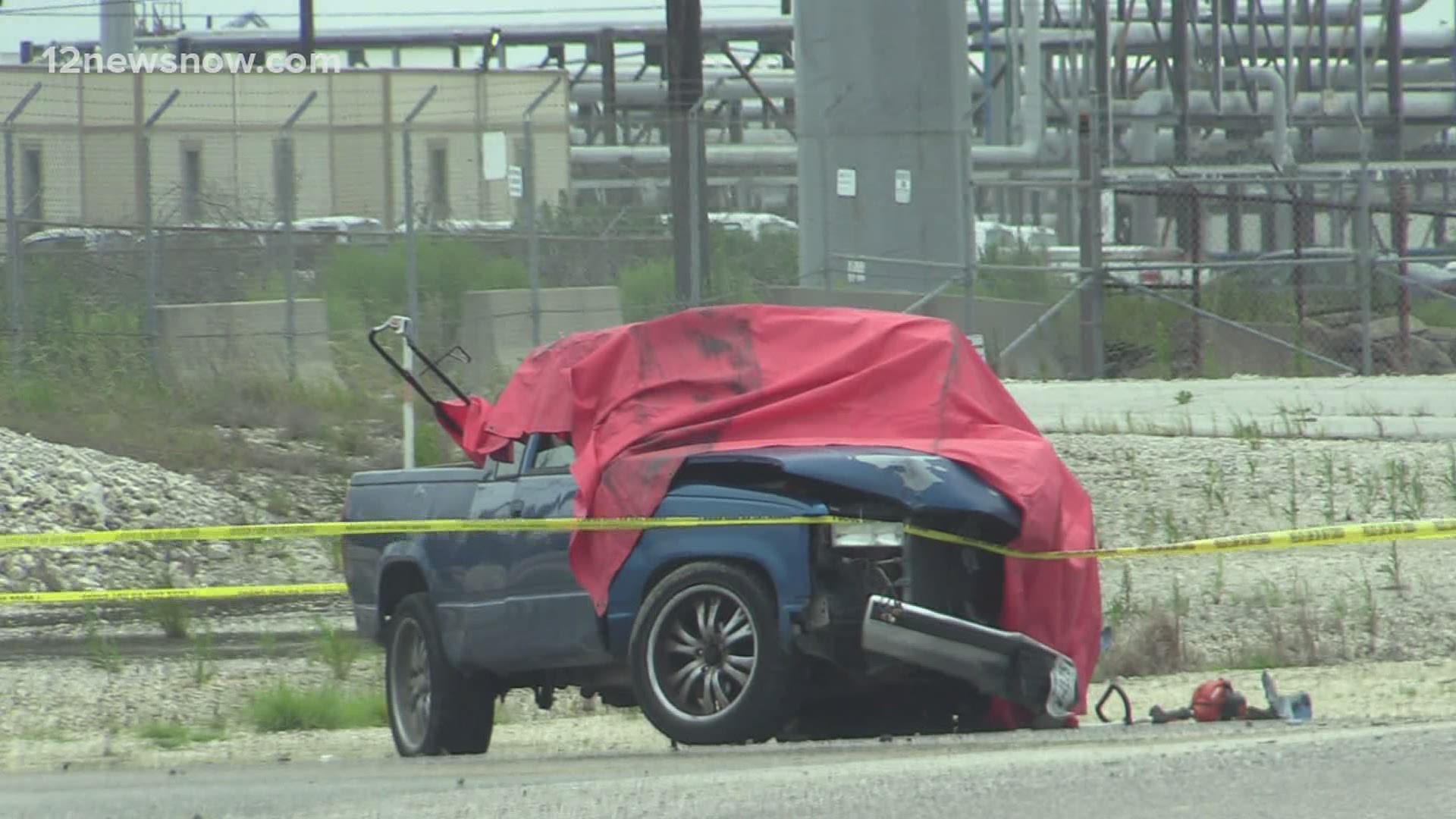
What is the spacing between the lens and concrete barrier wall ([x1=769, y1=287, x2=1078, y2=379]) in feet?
78.5

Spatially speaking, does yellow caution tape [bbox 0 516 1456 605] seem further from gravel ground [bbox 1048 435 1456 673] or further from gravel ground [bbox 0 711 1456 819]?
gravel ground [bbox 1048 435 1456 673]

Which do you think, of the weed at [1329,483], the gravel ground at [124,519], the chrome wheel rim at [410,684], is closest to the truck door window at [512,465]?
the chrome wheel rim at [410,684]

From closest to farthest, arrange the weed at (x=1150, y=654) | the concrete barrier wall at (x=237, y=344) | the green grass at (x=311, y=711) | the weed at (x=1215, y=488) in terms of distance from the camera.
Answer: the green grass at (x=311, y=711) < the weed at (x=1150, y=654) < the weed at (x=1215, y=488) < the concrete barrier wall at (x=237, y=344)

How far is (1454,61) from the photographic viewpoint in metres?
50.5

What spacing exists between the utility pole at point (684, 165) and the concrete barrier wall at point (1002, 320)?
42.8 inches

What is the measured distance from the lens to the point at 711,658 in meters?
8.03

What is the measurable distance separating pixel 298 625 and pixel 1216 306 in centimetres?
1494

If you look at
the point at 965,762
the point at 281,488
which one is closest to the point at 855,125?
the point at 281,488

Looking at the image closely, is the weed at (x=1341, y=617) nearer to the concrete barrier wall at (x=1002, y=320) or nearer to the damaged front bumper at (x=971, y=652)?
the damaged front bumper at (x=971, y=652)

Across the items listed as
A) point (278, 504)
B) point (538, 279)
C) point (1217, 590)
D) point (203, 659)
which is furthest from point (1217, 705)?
point (538, 279)

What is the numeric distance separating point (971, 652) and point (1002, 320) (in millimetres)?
17195

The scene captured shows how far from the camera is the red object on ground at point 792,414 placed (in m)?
8.20

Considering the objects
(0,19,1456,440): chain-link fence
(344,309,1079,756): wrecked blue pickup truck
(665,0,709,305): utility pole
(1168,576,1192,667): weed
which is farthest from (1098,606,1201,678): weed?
(665,0,709,305): utility pole

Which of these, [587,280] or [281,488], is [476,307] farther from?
[281,488]
